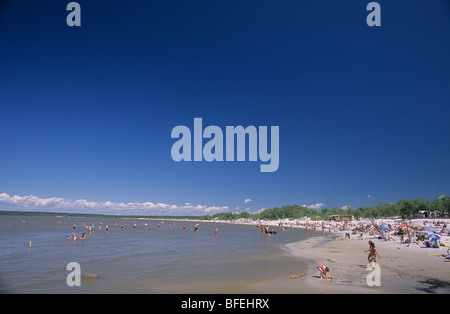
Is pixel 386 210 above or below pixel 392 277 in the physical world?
below

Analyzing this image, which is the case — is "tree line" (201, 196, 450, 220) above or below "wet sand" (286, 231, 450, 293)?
below

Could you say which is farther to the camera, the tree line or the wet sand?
the tree line

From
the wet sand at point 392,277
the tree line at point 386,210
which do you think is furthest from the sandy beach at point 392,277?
the tree line at point 386,210

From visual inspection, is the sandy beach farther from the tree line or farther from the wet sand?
the tree line

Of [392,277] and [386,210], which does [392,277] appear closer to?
[392,277]

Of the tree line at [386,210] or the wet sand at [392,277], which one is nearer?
the wet sand at [392,277]

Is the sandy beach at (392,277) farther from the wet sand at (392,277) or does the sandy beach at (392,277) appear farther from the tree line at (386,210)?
the tree line at (386,210)

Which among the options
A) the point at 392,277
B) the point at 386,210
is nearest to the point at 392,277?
the point at 392,277

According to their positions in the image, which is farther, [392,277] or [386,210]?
[386,210]

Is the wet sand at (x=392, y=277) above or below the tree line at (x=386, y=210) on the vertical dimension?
above

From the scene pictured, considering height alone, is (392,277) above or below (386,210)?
above

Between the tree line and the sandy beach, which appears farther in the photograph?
the tree line

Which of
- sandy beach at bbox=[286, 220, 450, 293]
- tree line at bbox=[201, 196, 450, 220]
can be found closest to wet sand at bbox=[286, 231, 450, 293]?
sandy beach at bbox=[286, 220, 450, 293]
